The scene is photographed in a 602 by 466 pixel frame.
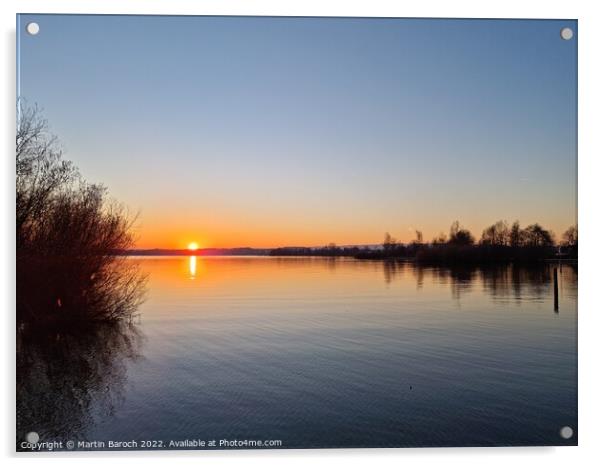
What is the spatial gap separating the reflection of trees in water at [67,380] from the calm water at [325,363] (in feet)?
0.04

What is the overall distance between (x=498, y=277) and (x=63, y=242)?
4.04 m

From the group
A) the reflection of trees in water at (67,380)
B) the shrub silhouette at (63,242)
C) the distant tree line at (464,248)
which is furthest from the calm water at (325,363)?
the shrub silhouette at (63,242)

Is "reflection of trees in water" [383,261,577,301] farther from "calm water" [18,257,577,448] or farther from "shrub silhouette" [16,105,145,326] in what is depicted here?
"shrub silhouette" [16,105,145,326]

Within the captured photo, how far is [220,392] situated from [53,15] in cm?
301

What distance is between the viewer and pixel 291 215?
218 inches

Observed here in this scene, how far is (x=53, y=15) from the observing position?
13.0 ft

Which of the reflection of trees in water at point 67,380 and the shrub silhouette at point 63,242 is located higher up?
the shrub silhouette at point 63,242
